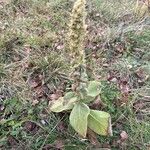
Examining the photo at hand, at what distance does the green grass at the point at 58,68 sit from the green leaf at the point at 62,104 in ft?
0.43

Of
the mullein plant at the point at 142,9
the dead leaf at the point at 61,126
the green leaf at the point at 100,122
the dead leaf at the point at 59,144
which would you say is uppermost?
the mullein plant at the point at 142,9

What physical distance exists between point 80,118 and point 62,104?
0.24 metres

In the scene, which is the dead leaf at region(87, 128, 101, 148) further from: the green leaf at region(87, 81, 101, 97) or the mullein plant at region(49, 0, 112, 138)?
the green leaf at region(87, 81, 101, 97)

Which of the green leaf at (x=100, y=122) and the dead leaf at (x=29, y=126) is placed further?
the dead leaf at (x=29, y=126)

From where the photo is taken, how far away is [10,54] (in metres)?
3.76

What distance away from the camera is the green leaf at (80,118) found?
9.42ft

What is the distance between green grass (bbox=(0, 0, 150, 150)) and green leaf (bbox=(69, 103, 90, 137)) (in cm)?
20

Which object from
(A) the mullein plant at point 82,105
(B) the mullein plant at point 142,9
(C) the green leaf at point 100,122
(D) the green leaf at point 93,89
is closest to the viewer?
(A) the mullein plant at point 82,105

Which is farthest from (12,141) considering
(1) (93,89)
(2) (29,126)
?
(1) (93,89)

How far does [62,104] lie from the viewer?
3.07 metres

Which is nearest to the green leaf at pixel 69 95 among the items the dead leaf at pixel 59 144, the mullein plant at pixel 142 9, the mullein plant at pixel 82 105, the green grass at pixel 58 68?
the mullein plant at pixel 82 105

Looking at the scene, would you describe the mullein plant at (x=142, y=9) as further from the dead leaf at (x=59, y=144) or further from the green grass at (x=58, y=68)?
the dead leaf at (x=59, y=144)

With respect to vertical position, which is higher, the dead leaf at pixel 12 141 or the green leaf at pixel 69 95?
the green leaf at pixel 69 95

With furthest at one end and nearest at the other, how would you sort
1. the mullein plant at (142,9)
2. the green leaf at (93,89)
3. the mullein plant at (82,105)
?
1. the mullein plant at (142,9)
2. the green leaf at (93,89)
3. the mullein plant at (82,105)
